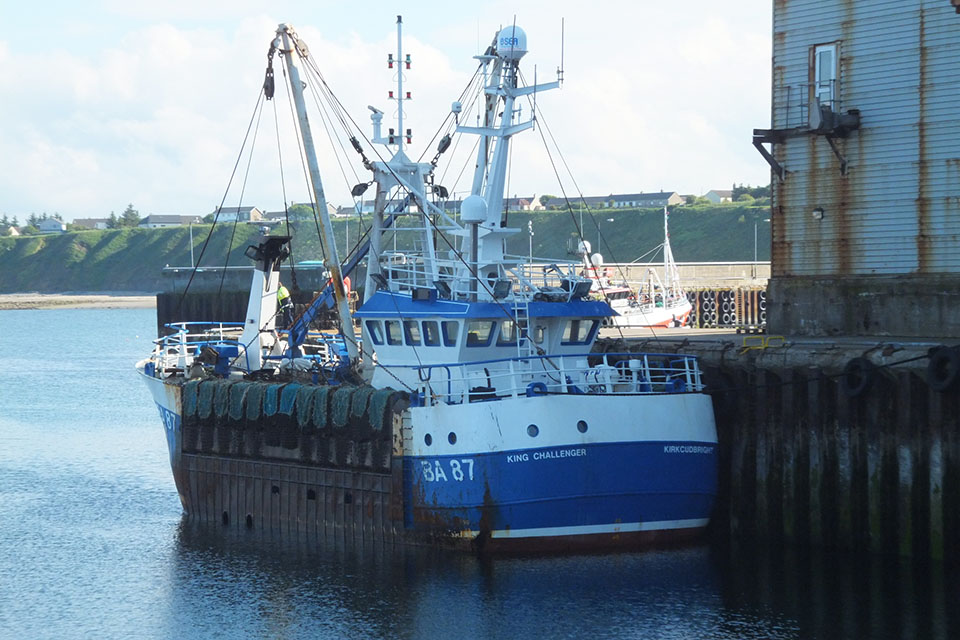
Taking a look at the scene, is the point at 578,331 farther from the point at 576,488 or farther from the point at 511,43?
the point at 511,43

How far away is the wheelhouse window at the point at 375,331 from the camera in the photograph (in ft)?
82.1

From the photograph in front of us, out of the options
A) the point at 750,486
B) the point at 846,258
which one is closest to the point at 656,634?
the point at 750,486

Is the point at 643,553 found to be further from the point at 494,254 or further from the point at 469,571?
the point at 494,254

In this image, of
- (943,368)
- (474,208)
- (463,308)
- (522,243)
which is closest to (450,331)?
(463,308)

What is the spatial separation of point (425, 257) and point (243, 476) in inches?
239

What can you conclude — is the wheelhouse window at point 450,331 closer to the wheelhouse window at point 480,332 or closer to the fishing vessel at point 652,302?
the wheelhouse window at point 480,332

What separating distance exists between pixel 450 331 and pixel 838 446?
7.14 metres

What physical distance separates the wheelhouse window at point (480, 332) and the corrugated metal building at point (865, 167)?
30.4 ft

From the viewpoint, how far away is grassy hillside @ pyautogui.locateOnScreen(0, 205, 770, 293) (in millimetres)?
138125

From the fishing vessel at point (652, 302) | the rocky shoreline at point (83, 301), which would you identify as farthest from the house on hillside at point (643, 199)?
the fishing vessel at point (652, 302)

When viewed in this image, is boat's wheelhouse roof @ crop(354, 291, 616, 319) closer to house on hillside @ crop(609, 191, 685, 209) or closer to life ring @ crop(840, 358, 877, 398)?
life ring @ crop(840, 358, 877, 398)

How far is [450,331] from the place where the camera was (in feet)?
78.1

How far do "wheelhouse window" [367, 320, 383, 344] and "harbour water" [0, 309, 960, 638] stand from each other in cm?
409

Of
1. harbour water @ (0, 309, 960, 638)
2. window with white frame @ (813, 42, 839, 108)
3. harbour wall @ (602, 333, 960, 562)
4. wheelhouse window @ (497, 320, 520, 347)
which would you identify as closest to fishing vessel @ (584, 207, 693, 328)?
window with white frame @ (813, 42, 839, 108)
